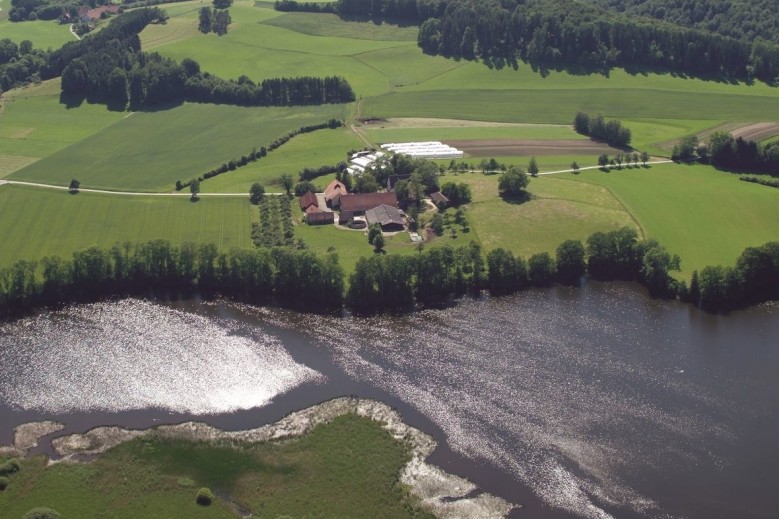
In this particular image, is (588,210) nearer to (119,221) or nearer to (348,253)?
(348,253)

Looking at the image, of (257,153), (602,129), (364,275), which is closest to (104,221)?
(257,153)

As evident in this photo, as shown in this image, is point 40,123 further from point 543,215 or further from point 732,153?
point 732,153

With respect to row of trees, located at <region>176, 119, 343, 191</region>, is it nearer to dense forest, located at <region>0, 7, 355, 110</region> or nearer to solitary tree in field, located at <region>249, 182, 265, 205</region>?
solitary tree in field, located at <region>249, 182, 265, 205</region>

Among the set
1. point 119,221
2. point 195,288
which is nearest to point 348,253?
point 195,288

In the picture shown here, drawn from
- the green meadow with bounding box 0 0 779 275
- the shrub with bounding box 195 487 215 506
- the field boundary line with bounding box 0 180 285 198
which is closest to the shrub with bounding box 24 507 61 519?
the shrub with bounding box 195 487 215 506

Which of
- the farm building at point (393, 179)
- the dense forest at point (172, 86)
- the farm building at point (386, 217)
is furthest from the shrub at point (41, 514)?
the dense forest at point (172, 86)

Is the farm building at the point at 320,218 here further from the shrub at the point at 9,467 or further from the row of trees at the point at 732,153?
the row of trees at the point at 732,153
